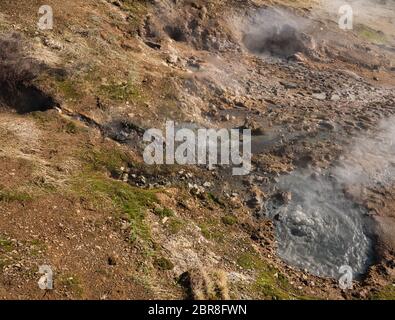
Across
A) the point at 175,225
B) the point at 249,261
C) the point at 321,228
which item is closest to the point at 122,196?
the point at 175,225

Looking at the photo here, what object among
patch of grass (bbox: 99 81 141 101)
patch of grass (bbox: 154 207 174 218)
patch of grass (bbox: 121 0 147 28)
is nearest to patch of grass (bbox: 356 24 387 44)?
patch of grass (bbox: 121 0 147 28)

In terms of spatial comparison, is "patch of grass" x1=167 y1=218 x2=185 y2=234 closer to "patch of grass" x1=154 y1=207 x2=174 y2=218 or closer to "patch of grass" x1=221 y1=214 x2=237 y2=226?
"patch of grass" x1=154 y1=207 x2=174 y2=218

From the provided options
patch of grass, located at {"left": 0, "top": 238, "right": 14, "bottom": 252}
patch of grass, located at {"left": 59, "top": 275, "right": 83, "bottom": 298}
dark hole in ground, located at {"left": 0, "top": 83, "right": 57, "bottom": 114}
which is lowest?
patch of grass, located at {"left": 59, "top": 275, "right": 83, "bottom": 298}

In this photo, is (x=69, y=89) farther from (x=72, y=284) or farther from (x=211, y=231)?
(x=72, y=284)

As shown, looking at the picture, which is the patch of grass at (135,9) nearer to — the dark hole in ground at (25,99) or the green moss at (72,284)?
the dark hole in ground at (25,99)

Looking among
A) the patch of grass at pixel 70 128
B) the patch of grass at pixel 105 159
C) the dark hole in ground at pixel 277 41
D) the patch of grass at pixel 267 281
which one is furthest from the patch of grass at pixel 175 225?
the dark hole in ground at pixel 277 41

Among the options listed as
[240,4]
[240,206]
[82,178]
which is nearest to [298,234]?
[240,206]
